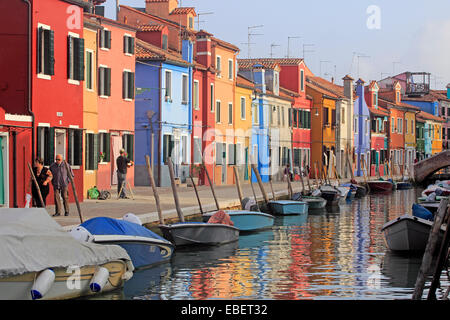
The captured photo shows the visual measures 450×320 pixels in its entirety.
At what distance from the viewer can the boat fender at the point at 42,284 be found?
14.1m

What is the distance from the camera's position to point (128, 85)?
39.5 meters

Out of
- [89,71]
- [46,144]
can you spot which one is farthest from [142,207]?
[89,71]

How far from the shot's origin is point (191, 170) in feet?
144

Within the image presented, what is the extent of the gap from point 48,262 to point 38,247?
1.05ft

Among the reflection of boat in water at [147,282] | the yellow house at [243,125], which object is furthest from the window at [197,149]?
the reflection of boat in water at [147,282]

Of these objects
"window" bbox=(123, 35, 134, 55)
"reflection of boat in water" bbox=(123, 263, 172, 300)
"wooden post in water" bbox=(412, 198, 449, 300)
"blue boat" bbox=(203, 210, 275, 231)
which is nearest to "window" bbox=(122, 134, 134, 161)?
"window" bbox=(123, 35, 134, 55)

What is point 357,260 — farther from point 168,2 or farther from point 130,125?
point 168,2

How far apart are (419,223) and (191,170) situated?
2244cm

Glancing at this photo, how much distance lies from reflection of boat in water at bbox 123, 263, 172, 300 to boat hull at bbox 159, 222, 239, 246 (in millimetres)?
2332

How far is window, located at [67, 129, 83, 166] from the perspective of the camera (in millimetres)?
29797

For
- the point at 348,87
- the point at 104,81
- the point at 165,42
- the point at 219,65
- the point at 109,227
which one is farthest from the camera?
the point at 348,87

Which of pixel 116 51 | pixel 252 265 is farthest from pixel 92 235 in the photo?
pixel 116 51

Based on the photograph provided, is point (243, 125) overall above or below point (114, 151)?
above

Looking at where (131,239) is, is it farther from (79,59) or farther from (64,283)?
(79,59)
